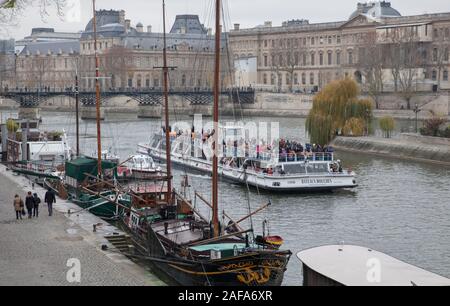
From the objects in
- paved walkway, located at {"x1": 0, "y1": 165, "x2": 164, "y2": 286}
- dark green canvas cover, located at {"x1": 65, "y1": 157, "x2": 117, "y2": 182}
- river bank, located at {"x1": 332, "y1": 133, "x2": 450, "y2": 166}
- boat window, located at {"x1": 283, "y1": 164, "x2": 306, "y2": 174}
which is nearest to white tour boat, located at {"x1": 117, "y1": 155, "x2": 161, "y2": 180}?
dark green canvas cover, located at {"x1": 65, "y1": 157, "x2": 117, "y2": 182}

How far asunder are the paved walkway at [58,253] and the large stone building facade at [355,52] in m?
55.3

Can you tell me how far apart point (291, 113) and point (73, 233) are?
62522 mm

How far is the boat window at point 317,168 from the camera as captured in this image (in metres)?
33.4

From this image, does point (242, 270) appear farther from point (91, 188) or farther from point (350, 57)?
point (350, 57)

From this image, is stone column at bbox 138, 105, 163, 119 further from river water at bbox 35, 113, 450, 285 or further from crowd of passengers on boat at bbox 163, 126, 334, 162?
crowd of passengers on boat at bbox 163, 126, 334, 162

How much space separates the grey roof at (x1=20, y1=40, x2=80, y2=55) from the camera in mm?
126812

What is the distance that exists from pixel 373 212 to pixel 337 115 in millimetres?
22067

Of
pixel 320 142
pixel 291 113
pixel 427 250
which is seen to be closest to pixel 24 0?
pixel 427 250

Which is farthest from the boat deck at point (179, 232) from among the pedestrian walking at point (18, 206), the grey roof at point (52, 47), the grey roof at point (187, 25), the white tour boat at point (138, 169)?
the grey roof at point (52, 47)

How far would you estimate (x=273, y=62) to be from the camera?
10731cm

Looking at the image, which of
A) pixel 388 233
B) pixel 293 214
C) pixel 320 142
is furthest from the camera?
pixel 320 142

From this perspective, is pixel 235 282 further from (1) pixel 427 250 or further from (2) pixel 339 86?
(2) pixel 339 86

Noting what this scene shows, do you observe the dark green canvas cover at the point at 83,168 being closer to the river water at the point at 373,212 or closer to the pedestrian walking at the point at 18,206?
the river water at the point at 373,212

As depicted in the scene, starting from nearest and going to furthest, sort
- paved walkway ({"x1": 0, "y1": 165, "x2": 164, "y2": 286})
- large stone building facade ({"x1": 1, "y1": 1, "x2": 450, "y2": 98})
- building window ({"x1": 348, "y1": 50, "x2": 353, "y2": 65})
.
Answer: paved walkway ({"x1": 0, "y1": 165, "x2": 164, "y2": 286})
large stone building facade ({"x1": 1, "y1": 1, "x2": 450, "y2": 98})
building window ({"x1": 348, "y1": 50, "x2": 353, "y2": 65})
